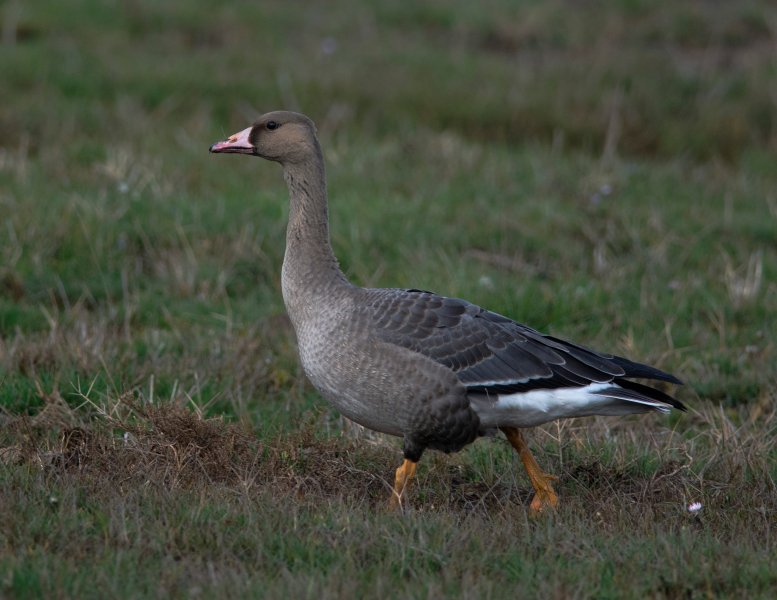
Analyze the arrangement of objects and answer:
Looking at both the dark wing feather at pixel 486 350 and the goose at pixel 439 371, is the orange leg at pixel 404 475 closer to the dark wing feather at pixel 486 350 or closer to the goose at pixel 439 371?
the goose at pixel 439 371

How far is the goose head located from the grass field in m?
1.32

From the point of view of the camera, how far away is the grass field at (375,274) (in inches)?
168

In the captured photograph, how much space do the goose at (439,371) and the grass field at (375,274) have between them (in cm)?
36

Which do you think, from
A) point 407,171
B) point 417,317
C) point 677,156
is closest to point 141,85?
point 407,171

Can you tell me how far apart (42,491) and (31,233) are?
147 inches

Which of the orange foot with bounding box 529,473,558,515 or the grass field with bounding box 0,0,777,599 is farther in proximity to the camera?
the orange foot with bounding box 529,473,558,515

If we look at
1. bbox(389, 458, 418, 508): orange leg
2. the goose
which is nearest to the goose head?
the goose

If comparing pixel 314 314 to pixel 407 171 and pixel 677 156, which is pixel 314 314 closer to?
pixel 407 171

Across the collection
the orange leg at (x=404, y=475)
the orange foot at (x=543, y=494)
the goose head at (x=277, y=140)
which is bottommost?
the orange foot at (x=543, y=494)

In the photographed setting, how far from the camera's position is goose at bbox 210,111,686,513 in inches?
198

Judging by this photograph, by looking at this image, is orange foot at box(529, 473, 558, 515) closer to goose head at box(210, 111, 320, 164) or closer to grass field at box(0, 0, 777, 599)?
grass field at box(0, 0, 777, 599)

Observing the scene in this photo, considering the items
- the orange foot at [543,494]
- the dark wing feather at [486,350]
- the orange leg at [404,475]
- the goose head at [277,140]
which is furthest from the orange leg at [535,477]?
the goose head at [277,140]

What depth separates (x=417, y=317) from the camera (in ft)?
17.2

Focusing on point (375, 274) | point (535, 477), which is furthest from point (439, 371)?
point (375, 274)
